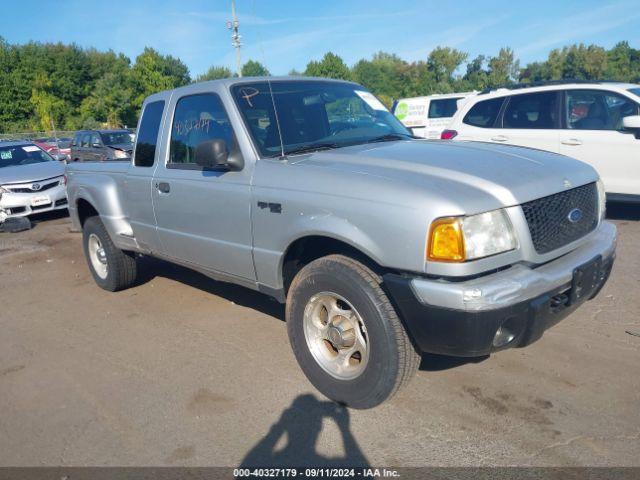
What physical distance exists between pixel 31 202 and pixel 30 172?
77 centimetres

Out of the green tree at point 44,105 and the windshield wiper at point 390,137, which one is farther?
the green tree at point 44,105

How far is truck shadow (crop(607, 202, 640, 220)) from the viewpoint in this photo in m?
7.20

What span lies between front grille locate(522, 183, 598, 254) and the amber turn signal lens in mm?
451

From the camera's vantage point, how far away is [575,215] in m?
2.95

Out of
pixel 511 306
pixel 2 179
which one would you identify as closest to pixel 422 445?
pixel 511 306

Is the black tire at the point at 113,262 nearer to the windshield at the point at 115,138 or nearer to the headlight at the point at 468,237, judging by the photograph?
the headlight at the point at 468,237

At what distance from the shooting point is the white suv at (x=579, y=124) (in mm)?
6648

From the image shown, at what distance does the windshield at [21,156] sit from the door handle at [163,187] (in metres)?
8.46

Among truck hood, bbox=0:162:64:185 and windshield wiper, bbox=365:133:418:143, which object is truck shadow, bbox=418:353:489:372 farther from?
truck hood, bbox=0:162:64:185

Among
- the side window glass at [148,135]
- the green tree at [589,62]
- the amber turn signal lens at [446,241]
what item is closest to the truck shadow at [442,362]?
the amber turn signal lens at [446,241]

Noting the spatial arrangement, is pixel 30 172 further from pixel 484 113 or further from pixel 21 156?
pixel 484 113

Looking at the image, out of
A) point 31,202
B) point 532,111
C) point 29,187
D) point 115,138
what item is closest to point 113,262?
point 31,202

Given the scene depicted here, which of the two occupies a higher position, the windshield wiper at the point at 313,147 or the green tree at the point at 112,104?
the green tree at the point at 112,104

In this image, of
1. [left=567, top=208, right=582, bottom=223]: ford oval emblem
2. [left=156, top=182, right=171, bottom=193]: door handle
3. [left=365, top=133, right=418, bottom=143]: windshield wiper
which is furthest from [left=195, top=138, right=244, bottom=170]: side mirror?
[left=567, top=208, right=582, bottom=223]: ford oval emblem
